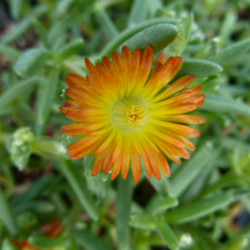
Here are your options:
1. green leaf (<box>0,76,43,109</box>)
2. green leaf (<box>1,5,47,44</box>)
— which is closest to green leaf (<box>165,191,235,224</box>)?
green leaf (<box>0,76,43,109</box>)

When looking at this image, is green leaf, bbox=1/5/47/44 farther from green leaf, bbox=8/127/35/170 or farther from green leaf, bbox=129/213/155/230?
green leaf, bbox=129/213/155/230

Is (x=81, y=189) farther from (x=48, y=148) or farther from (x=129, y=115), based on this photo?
(x=129, y=115)

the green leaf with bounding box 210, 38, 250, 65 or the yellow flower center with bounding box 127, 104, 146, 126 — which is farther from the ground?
the yellow flower center with bounding box 127, 104, 146, 126

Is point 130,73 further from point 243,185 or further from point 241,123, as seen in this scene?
point 241,123

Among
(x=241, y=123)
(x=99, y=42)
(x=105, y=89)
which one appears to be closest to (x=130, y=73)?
(x=105, y=89)

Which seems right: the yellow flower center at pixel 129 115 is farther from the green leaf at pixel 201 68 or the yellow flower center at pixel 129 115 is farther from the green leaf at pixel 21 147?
the green leaf at pixel 21 147

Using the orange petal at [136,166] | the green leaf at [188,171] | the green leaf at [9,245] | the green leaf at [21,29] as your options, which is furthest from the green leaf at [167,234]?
the green leaf at [21,29]
